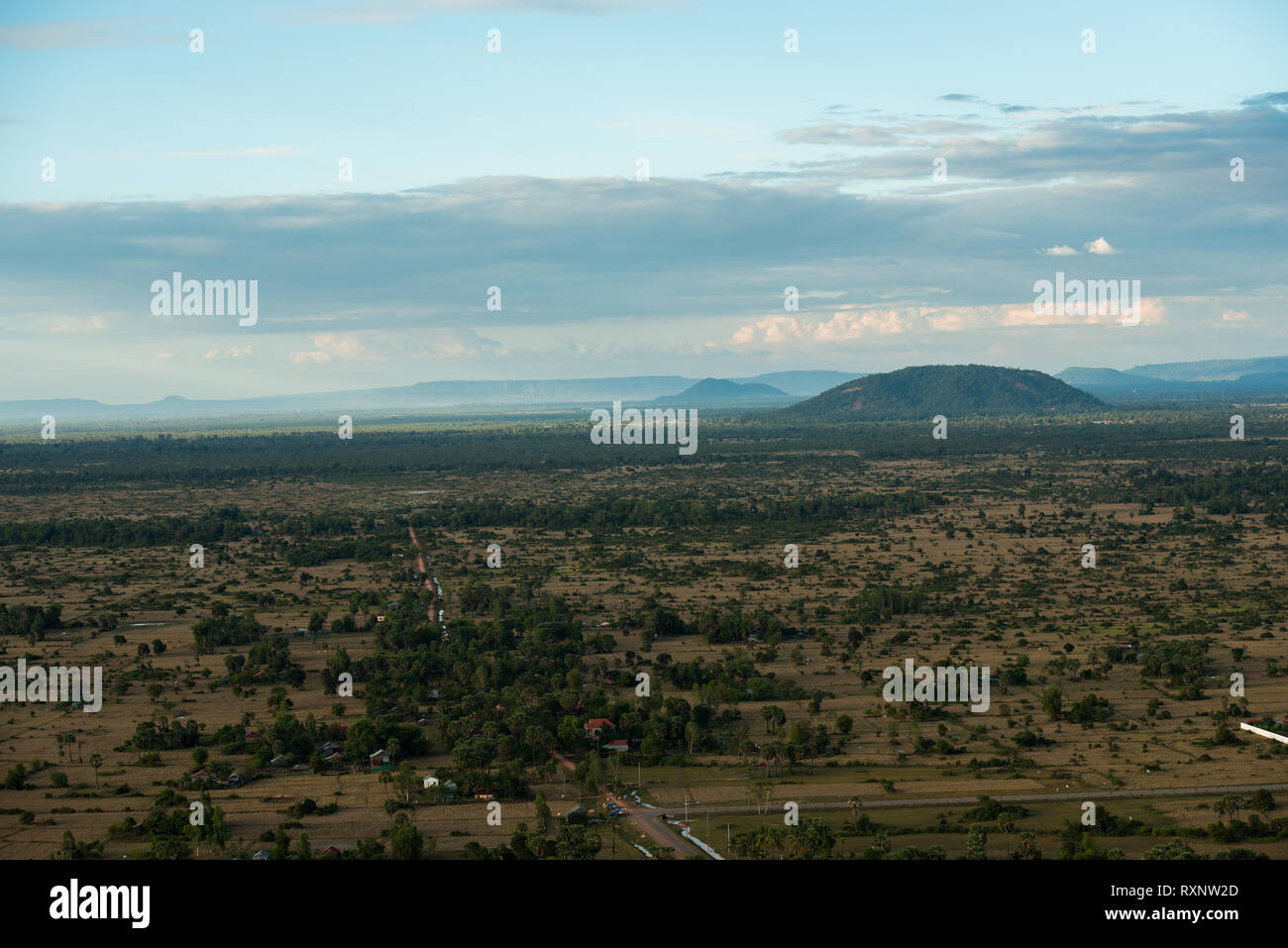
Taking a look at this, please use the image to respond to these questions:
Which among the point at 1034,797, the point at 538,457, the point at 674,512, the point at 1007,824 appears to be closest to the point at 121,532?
the point at 674,512

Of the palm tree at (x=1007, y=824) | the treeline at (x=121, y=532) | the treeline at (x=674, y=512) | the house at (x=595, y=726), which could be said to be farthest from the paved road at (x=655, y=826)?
the treeline at (x=121, y=532)

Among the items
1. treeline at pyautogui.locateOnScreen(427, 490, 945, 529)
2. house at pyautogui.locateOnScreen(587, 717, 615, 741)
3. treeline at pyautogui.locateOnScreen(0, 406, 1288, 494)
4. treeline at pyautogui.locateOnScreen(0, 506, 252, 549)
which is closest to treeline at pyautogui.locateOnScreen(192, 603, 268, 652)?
house at pyautogui.locateOnScreen(587, 717, 615, 741)

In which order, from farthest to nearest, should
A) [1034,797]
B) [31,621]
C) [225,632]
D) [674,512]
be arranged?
[674,512] → [31,621] → [225,632] → [1034,797]

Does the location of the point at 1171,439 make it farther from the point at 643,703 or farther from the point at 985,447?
the point at 643,703

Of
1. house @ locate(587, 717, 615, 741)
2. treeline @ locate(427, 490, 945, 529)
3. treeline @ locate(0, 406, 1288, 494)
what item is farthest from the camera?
treeline @ locate(0, 406, 1288, 494)

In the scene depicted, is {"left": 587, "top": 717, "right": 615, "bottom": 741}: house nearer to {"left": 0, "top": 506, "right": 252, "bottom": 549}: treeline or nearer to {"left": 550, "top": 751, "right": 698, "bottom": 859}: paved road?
{"left": 550, "top": 751, "right": 698, "bottom": 859}: paved road

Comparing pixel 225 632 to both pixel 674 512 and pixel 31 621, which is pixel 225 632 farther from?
pixel 674 512
